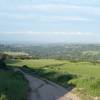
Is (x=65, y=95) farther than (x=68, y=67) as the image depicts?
No

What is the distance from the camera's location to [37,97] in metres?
26.3

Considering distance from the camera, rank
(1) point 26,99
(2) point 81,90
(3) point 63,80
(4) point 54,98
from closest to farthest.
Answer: (1) point 26,99 < (4) point 54,98 < (2) point 81,90 < (3) point 63,80

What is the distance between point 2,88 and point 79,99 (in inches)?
192

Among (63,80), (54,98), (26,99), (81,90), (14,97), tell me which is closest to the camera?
(14,97)

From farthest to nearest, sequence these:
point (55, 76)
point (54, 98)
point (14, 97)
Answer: point (55, 76), point (54, 98), point (14, 97)

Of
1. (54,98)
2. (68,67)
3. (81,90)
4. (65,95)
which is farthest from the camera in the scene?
(68,67)

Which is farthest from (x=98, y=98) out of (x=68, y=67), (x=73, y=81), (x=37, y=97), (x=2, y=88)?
(x=68, y=67)

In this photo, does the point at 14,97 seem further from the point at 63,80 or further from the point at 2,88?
the point at 63,80

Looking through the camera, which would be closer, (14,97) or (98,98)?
(14,97)

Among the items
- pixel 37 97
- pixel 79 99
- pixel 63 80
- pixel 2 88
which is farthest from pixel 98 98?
pixel 63 80

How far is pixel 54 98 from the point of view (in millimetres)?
26000

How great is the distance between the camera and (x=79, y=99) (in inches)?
1033

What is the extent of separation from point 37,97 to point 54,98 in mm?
1088

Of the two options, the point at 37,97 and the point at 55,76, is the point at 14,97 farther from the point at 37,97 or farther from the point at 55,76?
the point at 55,76
